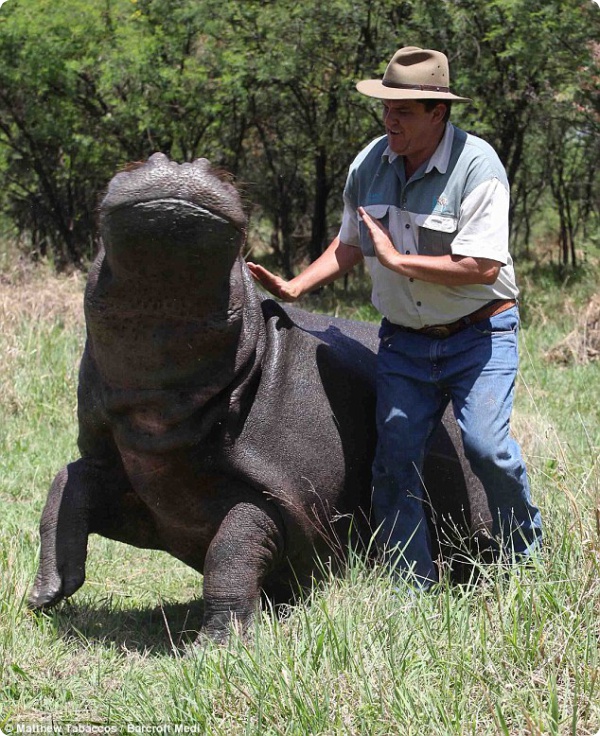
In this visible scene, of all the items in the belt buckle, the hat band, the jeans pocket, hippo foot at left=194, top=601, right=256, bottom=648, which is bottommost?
hippo foot at left=194, top=601, right=256, bottom=648

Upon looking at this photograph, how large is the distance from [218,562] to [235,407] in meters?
0.53

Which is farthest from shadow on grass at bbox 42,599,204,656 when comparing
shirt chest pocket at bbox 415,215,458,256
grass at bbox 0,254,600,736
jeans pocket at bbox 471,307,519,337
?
shirt chest pocket at bbox 415,215,458,256

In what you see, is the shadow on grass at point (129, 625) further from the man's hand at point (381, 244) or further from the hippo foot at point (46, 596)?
the man's hand at point (381, 244)

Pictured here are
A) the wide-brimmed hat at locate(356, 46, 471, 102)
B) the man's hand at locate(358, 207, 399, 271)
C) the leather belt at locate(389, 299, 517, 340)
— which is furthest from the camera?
the leather belt at locate(389, 299, 517, 340)

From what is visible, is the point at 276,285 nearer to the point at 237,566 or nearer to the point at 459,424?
the point at 459,424

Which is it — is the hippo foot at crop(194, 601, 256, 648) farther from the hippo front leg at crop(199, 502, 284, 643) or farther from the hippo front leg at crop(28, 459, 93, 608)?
the hippo front leg at crop(28, 459, 93, 608)

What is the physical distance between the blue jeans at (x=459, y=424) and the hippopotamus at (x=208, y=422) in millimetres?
171

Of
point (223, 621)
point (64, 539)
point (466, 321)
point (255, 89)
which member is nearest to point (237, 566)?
point (223, 621)

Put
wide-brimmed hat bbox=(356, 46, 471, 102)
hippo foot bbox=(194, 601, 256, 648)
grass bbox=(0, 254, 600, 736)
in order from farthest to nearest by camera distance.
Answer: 1. wide-brimmed hat bbox=(356, 46, 471, 102)
2. hippo foot bbox=(194, 601, 256, 648)
3. grass bbox=(0, 254, 600, 736)

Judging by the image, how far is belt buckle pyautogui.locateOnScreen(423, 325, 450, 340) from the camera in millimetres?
4051

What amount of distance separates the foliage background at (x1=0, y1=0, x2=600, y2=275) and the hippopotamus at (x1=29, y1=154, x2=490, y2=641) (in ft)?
26.9

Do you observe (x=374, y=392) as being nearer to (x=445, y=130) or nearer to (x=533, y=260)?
(x=445, y=130)

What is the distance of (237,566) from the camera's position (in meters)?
3.60

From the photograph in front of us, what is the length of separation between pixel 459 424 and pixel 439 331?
1.21 feet
